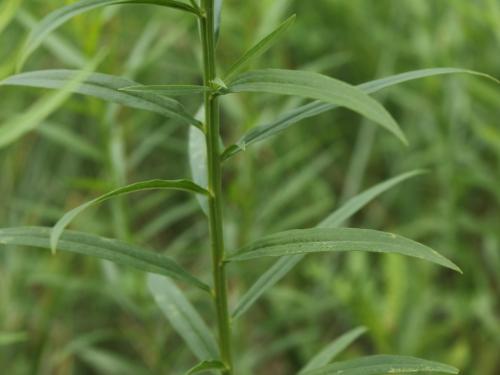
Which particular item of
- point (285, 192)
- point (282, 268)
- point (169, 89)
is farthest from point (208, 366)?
point (285, 192)

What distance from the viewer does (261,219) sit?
1645 mm

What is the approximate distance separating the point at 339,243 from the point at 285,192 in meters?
Answer: 0.96

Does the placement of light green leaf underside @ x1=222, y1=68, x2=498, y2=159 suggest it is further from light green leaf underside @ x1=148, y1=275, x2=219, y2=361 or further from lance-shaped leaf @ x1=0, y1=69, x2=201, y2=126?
light green leaf underside @ x1=148, y1=275, x2=219, y2=361

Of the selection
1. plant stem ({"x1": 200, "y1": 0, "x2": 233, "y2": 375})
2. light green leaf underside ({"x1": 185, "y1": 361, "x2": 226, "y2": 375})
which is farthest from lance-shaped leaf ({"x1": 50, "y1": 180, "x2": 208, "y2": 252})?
light green leaf underside ({"x1": 185, "y1": 361, "x2": 226, "y2": 375})

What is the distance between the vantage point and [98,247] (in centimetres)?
71

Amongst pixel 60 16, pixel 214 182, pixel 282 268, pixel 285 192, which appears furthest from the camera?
pixel 285 192

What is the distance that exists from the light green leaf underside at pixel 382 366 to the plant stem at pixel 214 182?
0.09m

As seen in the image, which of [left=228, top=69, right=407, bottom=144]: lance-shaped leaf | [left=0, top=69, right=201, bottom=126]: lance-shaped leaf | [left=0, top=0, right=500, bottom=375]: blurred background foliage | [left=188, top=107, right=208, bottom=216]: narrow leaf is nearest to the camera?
[left=228, top=69, right=407, bottom=144]: lance-shaped leaf

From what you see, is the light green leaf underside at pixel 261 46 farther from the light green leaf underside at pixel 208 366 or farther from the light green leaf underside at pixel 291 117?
the light green leaf underside at pixel 208 366

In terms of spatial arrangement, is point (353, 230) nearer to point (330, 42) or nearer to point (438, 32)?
point (438, 32)

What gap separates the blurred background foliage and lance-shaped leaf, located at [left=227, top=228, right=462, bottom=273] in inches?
24.1

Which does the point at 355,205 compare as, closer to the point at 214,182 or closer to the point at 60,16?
the point at 214,182

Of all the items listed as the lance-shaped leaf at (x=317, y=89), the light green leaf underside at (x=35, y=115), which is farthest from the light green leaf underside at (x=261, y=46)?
the light green leaf underside at (x=35, y=115)

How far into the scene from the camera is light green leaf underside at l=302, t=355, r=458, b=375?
0.69 meters
